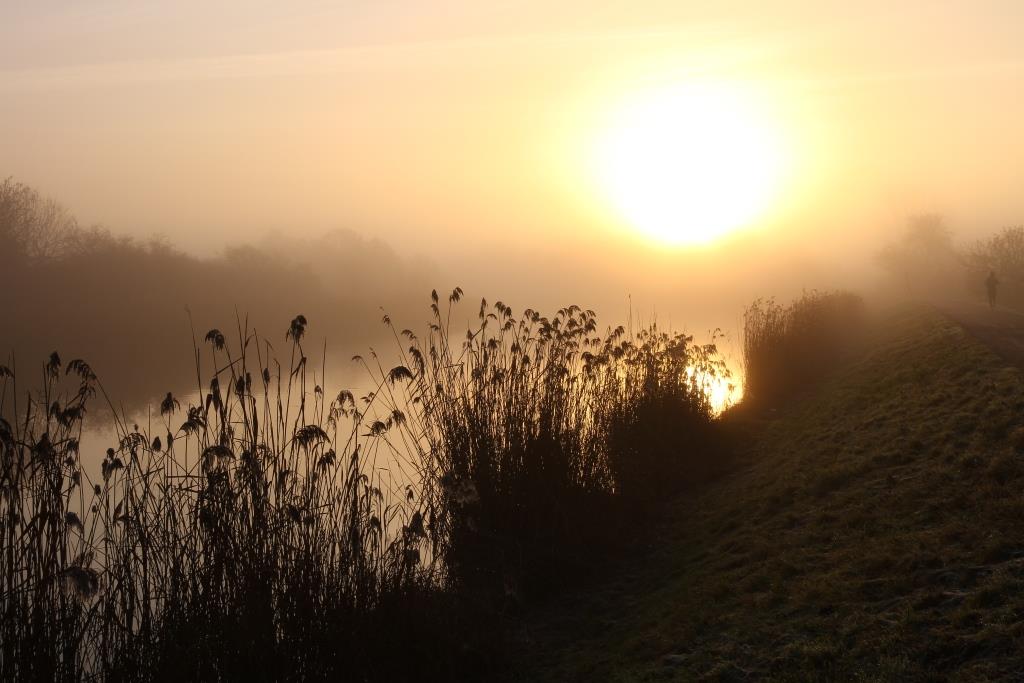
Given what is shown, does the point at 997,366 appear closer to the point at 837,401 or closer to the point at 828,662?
the point at 837,401

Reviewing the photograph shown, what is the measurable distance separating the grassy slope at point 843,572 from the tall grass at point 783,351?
18.8 ft

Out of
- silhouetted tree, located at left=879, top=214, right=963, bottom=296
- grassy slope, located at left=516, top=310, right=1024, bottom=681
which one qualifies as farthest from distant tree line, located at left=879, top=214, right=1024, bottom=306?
grassy slope, located at left=516, top=310, right=1024, bottom=681

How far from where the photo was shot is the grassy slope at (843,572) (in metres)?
4.16

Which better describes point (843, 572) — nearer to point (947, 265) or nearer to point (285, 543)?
point (285, 543)

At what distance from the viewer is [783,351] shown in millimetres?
16500

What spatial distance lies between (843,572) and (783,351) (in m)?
11.7

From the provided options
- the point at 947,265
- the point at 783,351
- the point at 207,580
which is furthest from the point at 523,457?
the point at 947,265

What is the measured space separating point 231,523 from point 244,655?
2.12ft

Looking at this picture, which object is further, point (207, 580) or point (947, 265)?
point (947, 265)

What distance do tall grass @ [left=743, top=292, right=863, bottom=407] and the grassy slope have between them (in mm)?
5727

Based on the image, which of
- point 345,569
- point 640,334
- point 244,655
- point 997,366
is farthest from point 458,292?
point 997,366

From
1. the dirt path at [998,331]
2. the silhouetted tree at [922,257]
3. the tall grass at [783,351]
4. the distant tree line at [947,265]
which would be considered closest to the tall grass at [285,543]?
the dirt path at [998,331]

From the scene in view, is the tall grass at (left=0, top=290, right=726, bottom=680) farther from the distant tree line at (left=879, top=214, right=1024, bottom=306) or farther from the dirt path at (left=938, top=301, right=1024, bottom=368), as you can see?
the distant tree line at (left=879, top=214, right=1024, bottom=306)

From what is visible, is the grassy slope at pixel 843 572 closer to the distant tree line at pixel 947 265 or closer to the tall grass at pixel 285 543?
the tall grass at pixel 285 543
